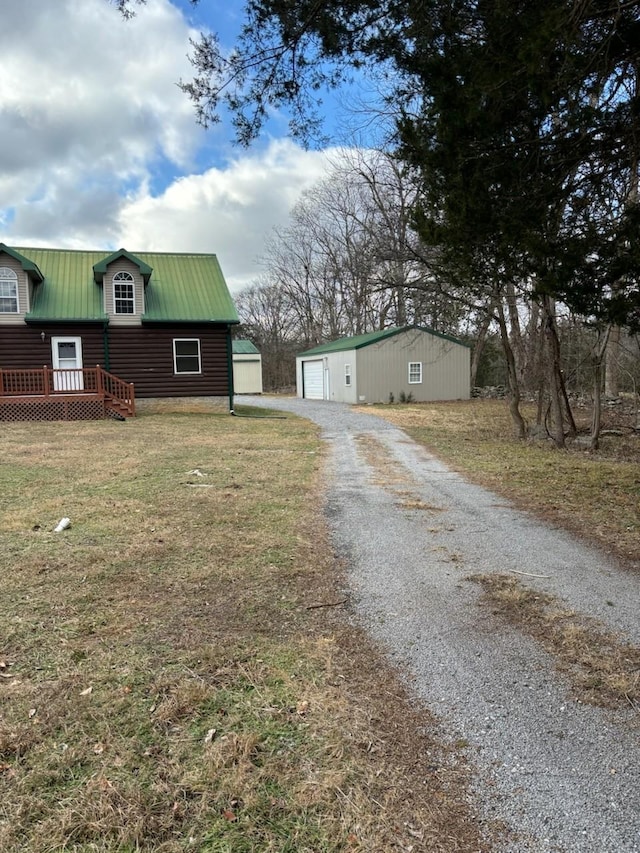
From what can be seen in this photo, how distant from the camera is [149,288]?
18.8 metres

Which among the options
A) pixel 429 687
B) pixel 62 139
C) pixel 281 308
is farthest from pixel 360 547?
pixel 281 308

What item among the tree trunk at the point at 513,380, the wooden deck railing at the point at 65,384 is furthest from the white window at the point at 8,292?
the tree trunk at the point at 513,380

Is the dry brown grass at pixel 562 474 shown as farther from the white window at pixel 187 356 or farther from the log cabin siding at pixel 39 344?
the log cabin siding at pixel 39 344

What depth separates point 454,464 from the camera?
9461 millimetres

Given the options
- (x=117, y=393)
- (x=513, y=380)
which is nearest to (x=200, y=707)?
(x=513, y=380)

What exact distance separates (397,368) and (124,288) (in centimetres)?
1347

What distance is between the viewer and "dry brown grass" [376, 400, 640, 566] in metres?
5.44

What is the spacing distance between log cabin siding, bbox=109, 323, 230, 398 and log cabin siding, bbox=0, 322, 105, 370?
51 centimetres

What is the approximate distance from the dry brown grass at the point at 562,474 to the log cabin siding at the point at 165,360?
23.0ft

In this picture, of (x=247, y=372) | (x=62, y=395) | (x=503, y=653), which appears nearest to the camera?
(x=503, y=653)

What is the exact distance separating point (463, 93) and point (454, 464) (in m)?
6.22

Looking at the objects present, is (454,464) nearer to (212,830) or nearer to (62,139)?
(212,830)

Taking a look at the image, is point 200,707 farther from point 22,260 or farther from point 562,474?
point 22,260

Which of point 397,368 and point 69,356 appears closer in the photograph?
point 69,356
